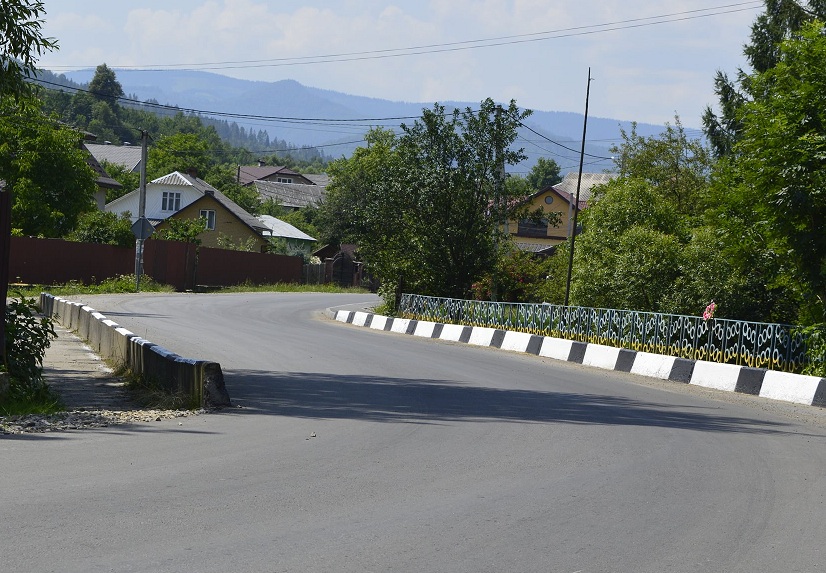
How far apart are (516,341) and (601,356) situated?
4.23 meters

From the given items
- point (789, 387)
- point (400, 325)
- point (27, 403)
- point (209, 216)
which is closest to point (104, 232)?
point (400, 325)

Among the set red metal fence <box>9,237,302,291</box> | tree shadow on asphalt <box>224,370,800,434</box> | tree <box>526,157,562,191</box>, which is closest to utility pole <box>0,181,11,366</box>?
tree shadow on asphalt <box>224,370,800,434</box>

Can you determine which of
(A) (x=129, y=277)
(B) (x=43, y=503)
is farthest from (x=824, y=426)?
(A) (x=129, y=277)

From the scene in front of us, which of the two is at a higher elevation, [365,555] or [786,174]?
[786,174]

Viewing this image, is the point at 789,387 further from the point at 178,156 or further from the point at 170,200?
the point at 178,156

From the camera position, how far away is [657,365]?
19.6 metres

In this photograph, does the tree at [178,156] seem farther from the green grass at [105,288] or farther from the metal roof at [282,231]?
the green grass at [105,288]

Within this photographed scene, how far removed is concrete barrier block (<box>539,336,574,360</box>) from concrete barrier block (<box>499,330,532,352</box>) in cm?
84

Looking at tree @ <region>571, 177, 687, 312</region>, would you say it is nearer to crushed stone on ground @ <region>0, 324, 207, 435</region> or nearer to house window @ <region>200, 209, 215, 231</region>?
crushed stone on ground @ <region>0, 324, 207, 435</region>

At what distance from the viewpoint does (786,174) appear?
17.7 meters

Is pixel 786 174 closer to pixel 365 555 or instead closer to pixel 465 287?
pixel 365 555

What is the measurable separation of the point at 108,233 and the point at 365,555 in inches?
2044

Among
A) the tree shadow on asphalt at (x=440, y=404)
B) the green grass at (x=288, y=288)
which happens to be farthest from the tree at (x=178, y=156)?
the tree shadow on asphalt at (x=440, y=404)

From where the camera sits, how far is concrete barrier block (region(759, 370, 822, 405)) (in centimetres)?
1599
